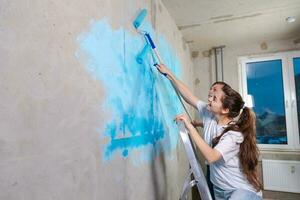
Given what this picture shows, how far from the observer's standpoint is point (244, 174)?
4.83 feet

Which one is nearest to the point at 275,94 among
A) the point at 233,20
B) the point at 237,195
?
the point at 233,20

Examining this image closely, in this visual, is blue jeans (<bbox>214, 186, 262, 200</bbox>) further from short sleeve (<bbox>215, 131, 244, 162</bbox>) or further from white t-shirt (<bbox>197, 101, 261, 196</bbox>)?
short sleeve (<bbox>215, 131, 244, 162</bbox>)

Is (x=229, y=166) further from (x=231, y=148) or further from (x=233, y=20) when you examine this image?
(x=233, y=20)

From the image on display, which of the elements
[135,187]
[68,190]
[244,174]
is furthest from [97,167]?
[244,174]

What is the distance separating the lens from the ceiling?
7.64ft

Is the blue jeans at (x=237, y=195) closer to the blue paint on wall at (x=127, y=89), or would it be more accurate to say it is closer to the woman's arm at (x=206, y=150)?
the woman's arm at (x=206, y=150)

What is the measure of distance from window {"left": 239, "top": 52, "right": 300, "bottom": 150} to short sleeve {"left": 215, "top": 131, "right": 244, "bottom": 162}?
2388mm

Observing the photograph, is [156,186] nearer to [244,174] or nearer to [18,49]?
[244,174]

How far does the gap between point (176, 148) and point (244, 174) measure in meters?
0.99

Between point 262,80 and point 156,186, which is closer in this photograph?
point 156,186

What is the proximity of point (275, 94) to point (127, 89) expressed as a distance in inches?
119

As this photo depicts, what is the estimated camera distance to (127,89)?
138cm

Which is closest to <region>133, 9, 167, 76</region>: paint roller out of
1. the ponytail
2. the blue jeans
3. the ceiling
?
the ceiling

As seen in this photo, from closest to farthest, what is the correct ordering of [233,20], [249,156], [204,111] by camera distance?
[249,156] → [204,111] → [233,20]
